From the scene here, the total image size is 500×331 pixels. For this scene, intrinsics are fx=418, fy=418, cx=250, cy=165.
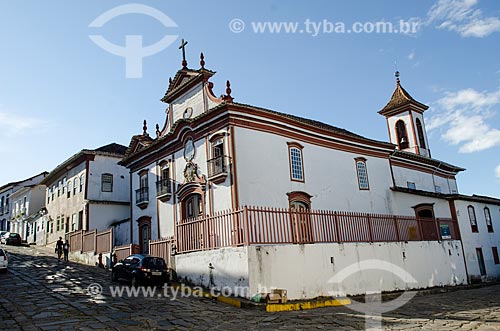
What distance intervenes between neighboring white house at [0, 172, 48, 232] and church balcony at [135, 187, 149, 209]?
30.5 metres

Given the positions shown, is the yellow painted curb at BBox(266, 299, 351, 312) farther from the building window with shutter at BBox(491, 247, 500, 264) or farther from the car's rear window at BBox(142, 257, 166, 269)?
the building window with shutter at BBox(491, 247, 500, 264)

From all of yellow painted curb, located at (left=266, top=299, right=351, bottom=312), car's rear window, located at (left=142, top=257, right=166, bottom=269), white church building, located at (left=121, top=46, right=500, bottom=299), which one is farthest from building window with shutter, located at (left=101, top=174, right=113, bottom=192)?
yellow painted curb, located at (left=266, top=299, right=351, bottom=312)

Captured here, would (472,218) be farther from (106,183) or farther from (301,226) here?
(106,183)

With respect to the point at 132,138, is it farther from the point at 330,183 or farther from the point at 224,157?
the point at 330,183

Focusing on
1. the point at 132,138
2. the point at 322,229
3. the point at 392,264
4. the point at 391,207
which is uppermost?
the point at 132,138

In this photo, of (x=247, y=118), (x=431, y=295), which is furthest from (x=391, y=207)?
(x=247, y=118)

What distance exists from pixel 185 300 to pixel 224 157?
6775 millimetres

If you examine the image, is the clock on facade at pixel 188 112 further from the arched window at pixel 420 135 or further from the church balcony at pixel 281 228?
the arched window at pixel 420 135

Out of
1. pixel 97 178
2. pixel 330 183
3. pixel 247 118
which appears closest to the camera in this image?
pixel 247 118

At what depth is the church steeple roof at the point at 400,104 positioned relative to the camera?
112 ft

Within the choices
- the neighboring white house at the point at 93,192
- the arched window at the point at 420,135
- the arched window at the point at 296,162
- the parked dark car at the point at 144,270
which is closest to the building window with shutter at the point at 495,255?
the arched window at the point at 420,135

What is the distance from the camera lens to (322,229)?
14633mm

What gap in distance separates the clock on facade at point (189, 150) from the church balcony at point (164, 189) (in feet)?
6.43

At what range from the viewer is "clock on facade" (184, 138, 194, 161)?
20.3 meters
